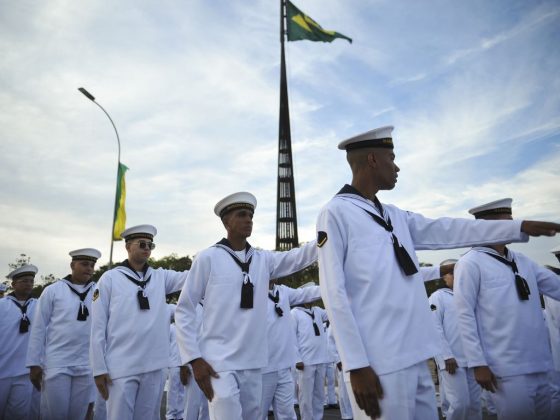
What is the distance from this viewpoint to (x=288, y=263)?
182 inches

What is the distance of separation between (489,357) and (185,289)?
3058 millimetres

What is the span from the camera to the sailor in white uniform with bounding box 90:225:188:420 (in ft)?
16.7

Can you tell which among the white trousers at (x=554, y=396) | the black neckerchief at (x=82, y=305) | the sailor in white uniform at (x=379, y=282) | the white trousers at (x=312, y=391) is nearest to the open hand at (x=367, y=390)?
the sailor in white uniform at (x=379, y=282)

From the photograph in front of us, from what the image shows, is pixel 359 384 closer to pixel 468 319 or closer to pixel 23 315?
pixel 468 319

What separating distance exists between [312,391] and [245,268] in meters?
6.84

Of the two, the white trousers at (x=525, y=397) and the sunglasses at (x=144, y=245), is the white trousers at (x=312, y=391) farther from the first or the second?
the white trousers at (x=525, y=397)

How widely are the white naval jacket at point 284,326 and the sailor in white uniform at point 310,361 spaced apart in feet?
9.66

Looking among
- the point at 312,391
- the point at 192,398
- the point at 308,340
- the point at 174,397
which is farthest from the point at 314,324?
the point at 192,398

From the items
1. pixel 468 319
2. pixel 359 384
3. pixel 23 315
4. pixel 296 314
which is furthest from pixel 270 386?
pixel 296 314

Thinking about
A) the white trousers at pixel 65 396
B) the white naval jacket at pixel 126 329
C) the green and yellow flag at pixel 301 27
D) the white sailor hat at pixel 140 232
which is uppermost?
the green and yellow flag at pixel 301 27

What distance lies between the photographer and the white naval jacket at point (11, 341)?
7859 mm

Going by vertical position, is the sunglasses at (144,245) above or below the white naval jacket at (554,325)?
above

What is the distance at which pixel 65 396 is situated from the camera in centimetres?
647

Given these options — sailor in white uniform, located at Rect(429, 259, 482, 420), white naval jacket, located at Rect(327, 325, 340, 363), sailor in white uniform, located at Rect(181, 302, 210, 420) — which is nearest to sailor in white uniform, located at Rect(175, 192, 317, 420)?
sailor in white uniform, located at Rect(181, 302, 210, 420)
